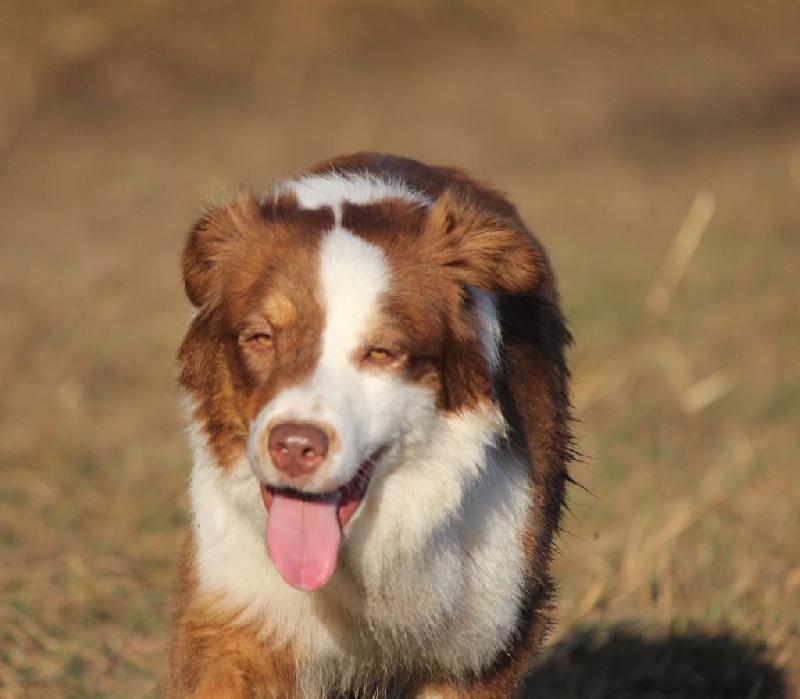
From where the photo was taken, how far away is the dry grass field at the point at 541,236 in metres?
7.00

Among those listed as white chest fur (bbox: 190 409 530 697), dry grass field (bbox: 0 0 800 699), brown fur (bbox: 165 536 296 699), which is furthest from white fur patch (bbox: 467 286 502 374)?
brown fur (bbox: 165 536 296 699)

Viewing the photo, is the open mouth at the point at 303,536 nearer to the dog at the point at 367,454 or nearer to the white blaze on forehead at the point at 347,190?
the dog at the point at 367,454

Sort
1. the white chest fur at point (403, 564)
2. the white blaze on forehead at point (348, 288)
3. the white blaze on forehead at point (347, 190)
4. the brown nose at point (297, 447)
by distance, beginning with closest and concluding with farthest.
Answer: the brown nose at point (297, 447) < the white blaze on forehead at point (348, 288) < the white chest fur at point (403, 564) < the white blaze on forehead at point (347, 190)

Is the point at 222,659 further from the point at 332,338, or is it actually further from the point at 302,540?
the point at 332,338

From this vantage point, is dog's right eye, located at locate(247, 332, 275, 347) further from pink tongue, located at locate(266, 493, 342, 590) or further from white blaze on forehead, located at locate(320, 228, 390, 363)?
pink tongue, located at locate(266, 493, 342, 590)

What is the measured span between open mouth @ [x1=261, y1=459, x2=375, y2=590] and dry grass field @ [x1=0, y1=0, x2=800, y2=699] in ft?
4.72

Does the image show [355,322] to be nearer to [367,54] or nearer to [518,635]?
[518,635]

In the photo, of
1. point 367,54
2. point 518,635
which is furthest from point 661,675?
point 367,54

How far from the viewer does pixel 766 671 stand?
6.44 meters

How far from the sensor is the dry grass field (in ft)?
23.0

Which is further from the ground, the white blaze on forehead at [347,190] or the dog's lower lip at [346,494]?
the white blaze on forehead at [347,190]

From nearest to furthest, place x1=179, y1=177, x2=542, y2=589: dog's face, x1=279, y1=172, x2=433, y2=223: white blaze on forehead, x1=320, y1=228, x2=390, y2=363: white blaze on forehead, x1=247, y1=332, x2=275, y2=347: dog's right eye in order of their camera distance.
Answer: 1. x1=179, y1=177, x2=542, y2=589: dog's face
2. x1=320, y1=228, x2=390, y2=363: white blaze on forehead
3. x1=247, y1=332, x2=275, y2=347: dog's right eye
4. x1=279, y1=172, x2=433, y2=223: white blaze on forehead

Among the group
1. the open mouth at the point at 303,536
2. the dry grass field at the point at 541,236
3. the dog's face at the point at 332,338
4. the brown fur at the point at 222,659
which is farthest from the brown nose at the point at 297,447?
the dry grass field at the point at 541,236

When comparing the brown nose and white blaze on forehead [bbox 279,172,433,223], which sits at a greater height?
white blaze on forehead [bbox 279,172,433,223]
